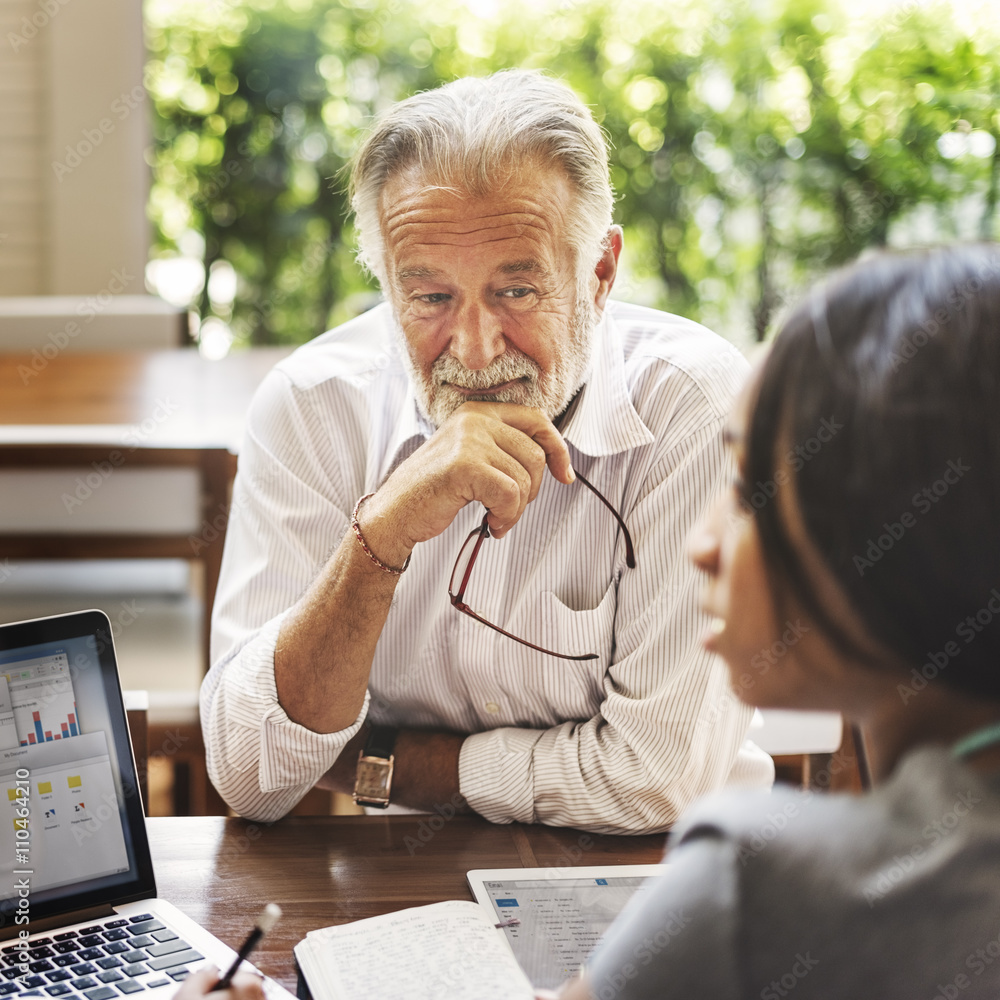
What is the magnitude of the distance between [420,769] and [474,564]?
272 millimetres

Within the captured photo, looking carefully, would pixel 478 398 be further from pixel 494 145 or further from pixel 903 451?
pixel 903 451

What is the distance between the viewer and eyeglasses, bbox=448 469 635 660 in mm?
1264

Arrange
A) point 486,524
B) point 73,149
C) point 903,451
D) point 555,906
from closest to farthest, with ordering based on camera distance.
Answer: point 903,451
point 555,906
point 486,524
point 73,149

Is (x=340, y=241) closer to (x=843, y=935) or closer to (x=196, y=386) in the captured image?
(x=196, y=386)

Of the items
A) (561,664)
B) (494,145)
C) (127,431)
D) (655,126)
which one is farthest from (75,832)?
(655,126)

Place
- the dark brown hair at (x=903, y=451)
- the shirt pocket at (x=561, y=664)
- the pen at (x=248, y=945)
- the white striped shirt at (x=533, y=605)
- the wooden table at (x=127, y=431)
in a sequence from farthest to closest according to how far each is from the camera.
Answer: the wooden table at (x=127, y=431)
the shirt pocket at (x=561, y=664)
the white striped shirt at (x=533, y=605)
the pen at (x=248, y=945)
the dark brown hair at (x=903, y=451)

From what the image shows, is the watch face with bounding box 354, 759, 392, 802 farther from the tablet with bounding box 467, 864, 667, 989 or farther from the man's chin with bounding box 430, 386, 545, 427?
the man's chin with bounding box 430, 386, 545, 427

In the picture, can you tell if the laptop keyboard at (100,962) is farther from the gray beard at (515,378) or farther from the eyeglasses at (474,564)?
the gray beard at (515,378)

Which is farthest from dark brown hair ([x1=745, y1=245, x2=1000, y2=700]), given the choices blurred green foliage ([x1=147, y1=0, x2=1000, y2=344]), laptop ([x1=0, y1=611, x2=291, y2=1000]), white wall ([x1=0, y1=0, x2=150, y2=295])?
white wall ([x1=0, y1=0, x2=150, y2=295])

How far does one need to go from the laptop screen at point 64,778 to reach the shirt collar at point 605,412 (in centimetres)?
67

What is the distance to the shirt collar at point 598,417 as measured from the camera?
1337mm

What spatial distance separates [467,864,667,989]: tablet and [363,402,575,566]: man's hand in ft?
1.29

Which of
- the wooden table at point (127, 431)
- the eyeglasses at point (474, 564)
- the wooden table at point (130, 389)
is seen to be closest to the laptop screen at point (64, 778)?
the eyeglasses at point (474, 564)

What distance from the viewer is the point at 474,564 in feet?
4.45
